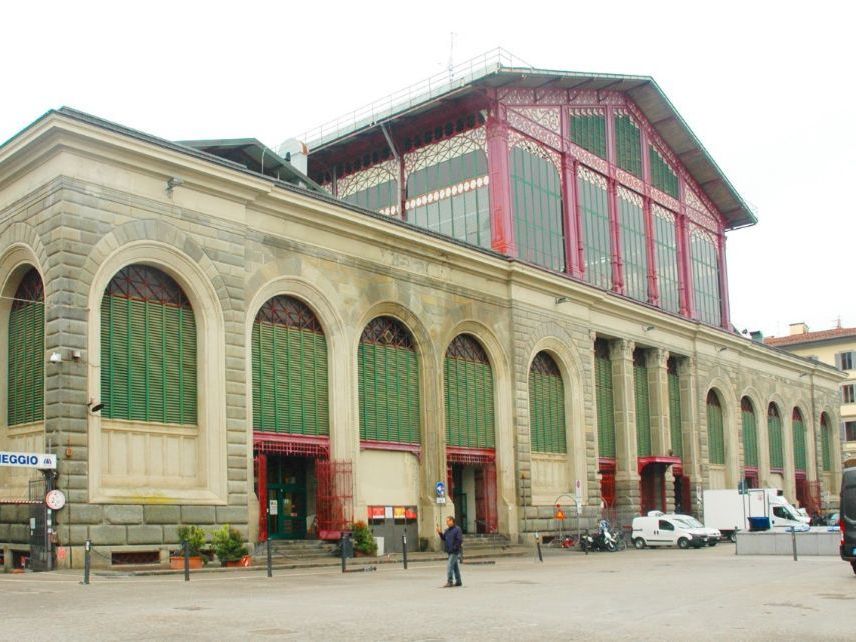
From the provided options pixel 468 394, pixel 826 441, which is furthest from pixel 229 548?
pixel 826 441

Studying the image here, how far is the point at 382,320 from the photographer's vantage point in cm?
3947

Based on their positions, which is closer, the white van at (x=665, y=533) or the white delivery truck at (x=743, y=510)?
the white van at (x=665, y=533)

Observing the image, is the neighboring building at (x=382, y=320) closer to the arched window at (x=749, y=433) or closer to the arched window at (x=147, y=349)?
the arched window at (x=147, y=349)

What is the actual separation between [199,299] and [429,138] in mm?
20578

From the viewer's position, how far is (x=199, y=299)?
104 feet

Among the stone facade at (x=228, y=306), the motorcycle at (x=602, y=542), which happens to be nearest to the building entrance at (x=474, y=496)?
the stone facade at (x=228, y=306)

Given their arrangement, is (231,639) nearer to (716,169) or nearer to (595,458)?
(595,458)

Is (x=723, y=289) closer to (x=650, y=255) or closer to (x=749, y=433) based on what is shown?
(x=749, y=433)

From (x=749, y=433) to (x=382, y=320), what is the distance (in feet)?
118

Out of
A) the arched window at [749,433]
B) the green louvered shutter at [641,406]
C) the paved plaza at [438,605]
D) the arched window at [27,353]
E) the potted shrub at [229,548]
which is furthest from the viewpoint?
the arched window at [749,433]

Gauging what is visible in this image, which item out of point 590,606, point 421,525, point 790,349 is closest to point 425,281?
point 421,525

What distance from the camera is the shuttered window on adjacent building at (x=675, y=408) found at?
191 ft

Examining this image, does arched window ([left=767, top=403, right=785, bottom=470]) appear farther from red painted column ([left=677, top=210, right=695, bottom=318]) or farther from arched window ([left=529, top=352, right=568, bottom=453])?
arched window ([left=529, top=352, right=568, bottom=453])

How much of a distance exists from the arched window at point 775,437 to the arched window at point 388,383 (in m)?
37.7
